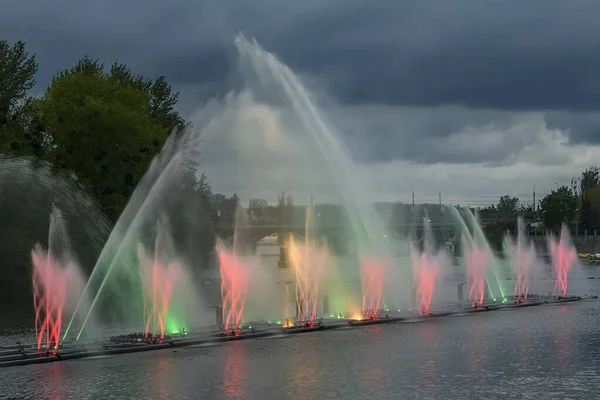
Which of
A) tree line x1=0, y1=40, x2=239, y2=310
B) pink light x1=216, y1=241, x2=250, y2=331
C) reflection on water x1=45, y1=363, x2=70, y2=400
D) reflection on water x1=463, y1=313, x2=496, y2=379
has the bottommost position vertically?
reflection on water x1=45, y1=363, x2=70, y2=400

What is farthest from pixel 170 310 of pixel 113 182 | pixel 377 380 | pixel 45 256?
pixel 377 380

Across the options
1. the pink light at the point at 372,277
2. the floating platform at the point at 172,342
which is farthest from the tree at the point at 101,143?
the floating platform at the point at 172,342

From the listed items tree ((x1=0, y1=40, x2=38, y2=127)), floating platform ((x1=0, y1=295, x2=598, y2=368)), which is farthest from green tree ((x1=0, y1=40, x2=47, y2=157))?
floating platform ((x1=0, y1=295, x2=598, y2=368))

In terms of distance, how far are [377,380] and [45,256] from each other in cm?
5273

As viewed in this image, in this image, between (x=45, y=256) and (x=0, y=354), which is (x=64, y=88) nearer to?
(x=45, y=256)

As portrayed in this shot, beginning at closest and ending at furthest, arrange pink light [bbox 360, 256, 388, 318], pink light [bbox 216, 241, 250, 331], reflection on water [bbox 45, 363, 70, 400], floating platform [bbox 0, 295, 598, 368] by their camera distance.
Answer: reflection on water [bbox 45, 363, 70, 400], floating platform [bbox 0, 295, 598, 368], pink light [bbox 216, 241, 250, 331], pink light [bbox 360, 256, 388, 318]

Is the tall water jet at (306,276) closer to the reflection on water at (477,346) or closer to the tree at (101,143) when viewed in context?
the reflection on water at (477,346)

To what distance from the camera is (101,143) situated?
308 ft

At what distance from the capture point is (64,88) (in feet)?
327

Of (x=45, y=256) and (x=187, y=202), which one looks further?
(x=187, y=202)

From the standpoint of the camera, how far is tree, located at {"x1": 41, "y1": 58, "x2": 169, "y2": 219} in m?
92.7

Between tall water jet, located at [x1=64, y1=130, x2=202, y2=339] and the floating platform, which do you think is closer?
the floating platform

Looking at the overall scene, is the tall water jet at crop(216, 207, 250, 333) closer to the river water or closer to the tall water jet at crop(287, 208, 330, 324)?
the tall water jet at crop(287, 208, 330, 324)

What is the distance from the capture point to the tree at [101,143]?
9269 cm
